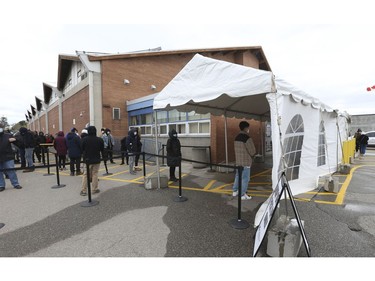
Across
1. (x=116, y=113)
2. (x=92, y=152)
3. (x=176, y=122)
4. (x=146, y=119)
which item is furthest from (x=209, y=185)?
(x=116, y=113)

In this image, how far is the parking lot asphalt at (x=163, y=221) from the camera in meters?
2.88

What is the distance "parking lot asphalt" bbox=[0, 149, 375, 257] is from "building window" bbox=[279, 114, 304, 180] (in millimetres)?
901

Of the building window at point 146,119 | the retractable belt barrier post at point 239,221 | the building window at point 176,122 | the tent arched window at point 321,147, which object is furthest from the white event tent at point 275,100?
the building window at point 146,119

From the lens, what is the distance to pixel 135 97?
14.7 meters

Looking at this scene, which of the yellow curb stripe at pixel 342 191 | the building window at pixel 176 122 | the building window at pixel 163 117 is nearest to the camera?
the yellow curb stripe at pixel 342 191

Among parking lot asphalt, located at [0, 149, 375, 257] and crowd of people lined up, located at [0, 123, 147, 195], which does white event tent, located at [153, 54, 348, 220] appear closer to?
parking lot asphalt, located at [0, 149, 375, 257]

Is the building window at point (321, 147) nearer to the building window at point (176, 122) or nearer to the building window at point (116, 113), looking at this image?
the building window at point (176, 122)

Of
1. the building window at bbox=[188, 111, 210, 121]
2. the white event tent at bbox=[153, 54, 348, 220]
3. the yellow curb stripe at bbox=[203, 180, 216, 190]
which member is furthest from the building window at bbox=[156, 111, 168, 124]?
the white event tent at bbox=[153, 54, 348, 220]

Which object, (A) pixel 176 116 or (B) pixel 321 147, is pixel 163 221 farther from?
(A) pixel 176 116

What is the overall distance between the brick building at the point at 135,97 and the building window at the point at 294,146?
4.44 metres

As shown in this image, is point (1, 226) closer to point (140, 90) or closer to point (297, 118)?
point (297, 118)

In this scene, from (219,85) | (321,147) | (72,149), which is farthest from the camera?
(72,149)

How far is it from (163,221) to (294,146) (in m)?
3.10

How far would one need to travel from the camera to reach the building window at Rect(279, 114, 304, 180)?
3.87 meters
